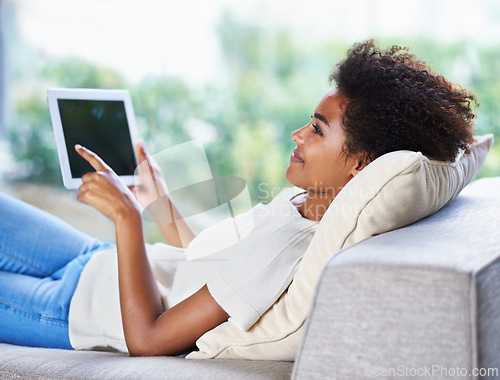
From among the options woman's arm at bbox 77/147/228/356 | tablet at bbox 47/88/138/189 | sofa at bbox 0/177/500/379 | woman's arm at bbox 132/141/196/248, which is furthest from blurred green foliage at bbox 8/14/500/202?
sofa at bbox 0/177/500/379

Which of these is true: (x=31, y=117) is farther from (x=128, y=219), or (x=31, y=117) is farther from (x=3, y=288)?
(x=128, y=219)

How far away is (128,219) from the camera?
118cm

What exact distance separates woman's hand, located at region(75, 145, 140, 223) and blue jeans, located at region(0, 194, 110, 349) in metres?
0.30

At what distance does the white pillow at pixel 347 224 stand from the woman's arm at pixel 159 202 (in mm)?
497

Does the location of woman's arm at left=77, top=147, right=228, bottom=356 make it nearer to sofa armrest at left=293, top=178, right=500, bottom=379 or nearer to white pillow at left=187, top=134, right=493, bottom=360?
white pillow at left=187, top=134, right=493, bottom=360

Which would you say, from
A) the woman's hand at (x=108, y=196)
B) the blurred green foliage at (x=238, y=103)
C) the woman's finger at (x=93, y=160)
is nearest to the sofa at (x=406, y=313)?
the woman's hand at (x=108, y=196)

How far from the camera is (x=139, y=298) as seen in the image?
1134 millimetres

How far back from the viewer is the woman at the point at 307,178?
1091 mm

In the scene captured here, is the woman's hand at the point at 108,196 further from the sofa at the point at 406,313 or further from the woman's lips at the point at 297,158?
the sofa at the point at 406,313

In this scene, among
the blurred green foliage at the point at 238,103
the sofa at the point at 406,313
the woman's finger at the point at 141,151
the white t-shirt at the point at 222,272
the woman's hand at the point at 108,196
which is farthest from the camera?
the blurred green foliage at the point at 238,103

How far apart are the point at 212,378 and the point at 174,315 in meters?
0.22

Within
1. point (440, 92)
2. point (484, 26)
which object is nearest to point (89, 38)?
point (484, 26)

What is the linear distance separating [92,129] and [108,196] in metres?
0.25

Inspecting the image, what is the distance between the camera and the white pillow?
907 millimetres
